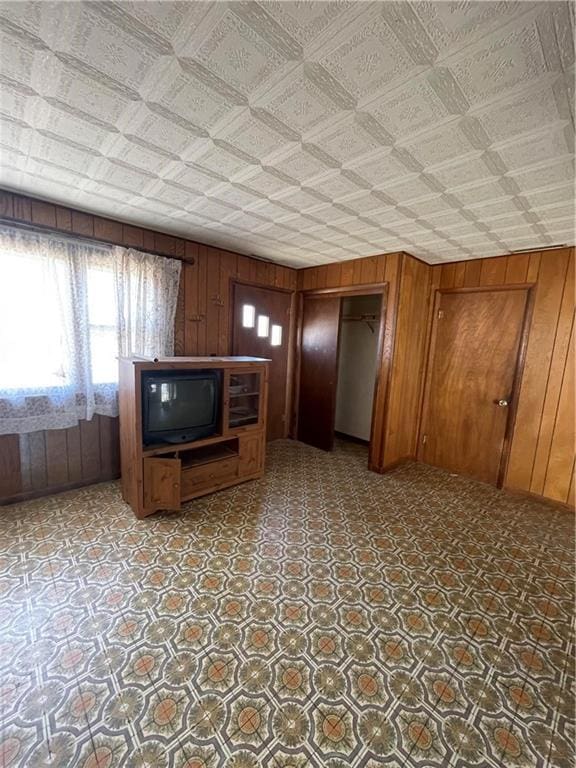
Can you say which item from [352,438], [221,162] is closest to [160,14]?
[221,162]

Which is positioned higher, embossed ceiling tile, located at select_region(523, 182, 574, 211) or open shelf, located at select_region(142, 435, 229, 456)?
embossed ceiling tile, located at select_region(523, 182, 574, 211)

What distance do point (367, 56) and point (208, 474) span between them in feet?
9.32

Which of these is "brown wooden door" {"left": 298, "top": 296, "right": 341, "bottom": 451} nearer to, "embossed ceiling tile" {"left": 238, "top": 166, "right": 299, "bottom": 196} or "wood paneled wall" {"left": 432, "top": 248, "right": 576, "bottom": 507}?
"wood paneled wall" {"left": 432, "top": 248, "right": 576, "bottom": 507}

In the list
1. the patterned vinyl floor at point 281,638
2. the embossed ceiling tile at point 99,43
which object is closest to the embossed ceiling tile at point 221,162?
the embossed ceiling tile at point 99,43

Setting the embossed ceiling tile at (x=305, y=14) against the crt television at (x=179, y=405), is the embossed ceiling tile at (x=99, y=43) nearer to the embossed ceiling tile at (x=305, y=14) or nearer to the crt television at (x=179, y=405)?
the embossed ceiling tile at (x=305, y=14)

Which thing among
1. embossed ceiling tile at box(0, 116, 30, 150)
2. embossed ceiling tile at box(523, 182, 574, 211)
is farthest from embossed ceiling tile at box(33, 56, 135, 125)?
embossed ceiling tile at box(523, 182, 574, 211)

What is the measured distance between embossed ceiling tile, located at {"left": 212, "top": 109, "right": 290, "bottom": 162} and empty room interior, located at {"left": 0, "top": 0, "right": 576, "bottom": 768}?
0.02 meters

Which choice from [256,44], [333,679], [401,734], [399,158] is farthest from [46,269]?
[401,734]

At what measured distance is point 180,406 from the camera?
8.80 ft

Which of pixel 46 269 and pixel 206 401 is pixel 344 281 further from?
pixel 46 269

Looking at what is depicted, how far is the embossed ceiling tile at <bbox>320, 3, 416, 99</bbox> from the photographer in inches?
36.7

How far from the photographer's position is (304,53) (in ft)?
3.38

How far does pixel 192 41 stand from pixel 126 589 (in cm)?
251

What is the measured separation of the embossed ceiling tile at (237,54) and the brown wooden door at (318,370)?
9.38 ft
